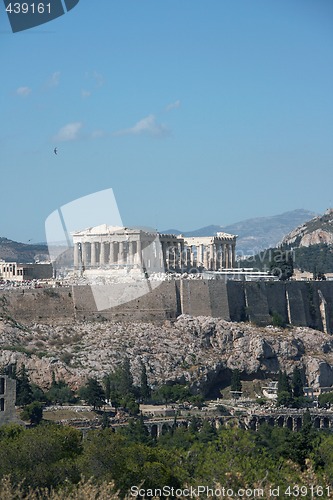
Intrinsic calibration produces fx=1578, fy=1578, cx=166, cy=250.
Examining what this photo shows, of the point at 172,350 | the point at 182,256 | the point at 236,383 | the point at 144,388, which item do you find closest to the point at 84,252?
the point at 182,256

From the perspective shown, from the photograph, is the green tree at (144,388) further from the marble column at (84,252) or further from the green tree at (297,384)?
the marble column at (84,252)

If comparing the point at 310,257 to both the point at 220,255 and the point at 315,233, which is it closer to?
the point at 315,233

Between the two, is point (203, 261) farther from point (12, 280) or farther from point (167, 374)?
point (167, 374)

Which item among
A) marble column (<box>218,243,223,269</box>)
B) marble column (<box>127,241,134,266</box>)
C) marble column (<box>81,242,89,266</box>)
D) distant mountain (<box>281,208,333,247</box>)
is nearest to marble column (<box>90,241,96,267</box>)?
marble column (<box>81,242,89,266</box>)

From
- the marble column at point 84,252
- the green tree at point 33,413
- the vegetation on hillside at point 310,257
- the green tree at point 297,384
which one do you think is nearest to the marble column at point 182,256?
the marble column at point 84,252

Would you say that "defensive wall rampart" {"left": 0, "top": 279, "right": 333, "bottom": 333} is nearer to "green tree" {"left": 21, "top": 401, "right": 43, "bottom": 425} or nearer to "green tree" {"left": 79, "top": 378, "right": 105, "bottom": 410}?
"green tree" {"left": 79, "top": 378, "right": 105, "bottom": 410}

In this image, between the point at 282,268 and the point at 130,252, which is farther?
the point at 282,268
